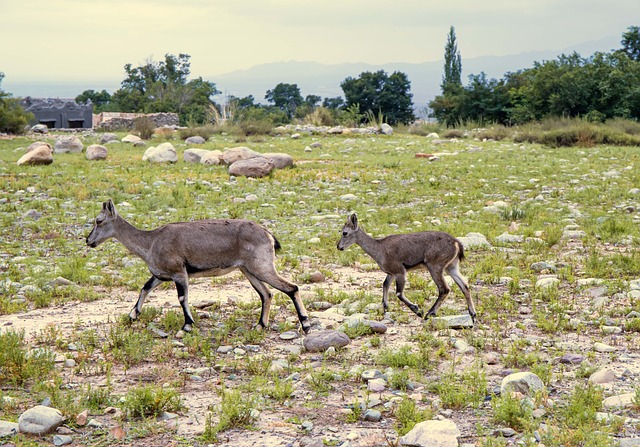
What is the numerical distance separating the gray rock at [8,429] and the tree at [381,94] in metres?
63.0

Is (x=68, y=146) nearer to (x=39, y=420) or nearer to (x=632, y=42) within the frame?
(x=39, y=420)

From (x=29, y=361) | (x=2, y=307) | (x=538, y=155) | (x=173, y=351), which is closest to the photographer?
(x=29, y=361)

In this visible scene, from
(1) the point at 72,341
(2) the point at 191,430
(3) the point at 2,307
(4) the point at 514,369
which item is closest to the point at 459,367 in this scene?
(4) the point at 514,369

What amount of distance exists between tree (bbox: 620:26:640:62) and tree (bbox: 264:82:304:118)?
5502cm

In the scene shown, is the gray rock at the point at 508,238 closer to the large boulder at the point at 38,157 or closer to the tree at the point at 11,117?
the large boulder at the point at 38,157

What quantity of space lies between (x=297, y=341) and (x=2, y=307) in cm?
438

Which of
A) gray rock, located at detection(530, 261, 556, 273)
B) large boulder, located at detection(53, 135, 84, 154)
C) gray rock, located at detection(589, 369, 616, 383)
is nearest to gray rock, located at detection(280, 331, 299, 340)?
gray rock, located at detection(589, 369, 616, 383)

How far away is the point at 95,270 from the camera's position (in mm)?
13078

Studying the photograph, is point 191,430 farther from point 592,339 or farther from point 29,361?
point 592,339

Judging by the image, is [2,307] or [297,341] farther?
[2,307]

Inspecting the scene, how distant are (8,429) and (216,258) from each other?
3.87m

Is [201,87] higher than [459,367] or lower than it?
higher

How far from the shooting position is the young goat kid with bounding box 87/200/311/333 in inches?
396

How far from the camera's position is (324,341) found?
358 inches
